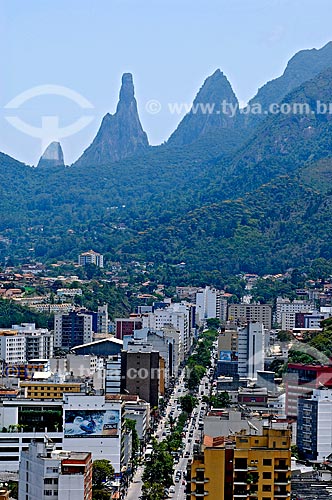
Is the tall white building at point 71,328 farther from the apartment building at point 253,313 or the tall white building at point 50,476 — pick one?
the tall white building at point 50,476

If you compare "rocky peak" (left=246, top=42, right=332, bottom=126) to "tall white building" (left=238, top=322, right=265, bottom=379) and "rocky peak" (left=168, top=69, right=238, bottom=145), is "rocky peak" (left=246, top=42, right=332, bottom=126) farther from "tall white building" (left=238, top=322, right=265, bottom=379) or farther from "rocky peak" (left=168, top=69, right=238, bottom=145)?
"tall white building" (left=238, top=322, right=265, bottom=379)

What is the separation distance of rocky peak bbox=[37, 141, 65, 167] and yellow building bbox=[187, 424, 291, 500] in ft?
450

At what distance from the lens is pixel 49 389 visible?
117 feet

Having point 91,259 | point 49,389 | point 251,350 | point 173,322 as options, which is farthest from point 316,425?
point 91,259

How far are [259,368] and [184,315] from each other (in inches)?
632

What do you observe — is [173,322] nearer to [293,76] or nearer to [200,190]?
[200,190]

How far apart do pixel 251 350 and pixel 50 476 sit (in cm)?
2983

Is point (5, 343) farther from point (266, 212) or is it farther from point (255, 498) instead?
point (266, 212)

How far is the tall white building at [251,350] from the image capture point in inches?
1937

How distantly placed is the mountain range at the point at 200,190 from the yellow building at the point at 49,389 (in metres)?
52.7

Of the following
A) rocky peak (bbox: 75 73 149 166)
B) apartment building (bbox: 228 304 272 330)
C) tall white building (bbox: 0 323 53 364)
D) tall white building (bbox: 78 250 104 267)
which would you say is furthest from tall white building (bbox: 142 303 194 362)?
rocky peak (bbox: 75 73 149 166)

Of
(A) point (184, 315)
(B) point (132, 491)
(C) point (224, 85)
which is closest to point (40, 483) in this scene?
(B) point (132, 491)

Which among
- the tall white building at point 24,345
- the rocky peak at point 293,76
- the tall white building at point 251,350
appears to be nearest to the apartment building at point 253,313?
the tall white building at point 24,345

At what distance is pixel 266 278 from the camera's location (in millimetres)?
88500
